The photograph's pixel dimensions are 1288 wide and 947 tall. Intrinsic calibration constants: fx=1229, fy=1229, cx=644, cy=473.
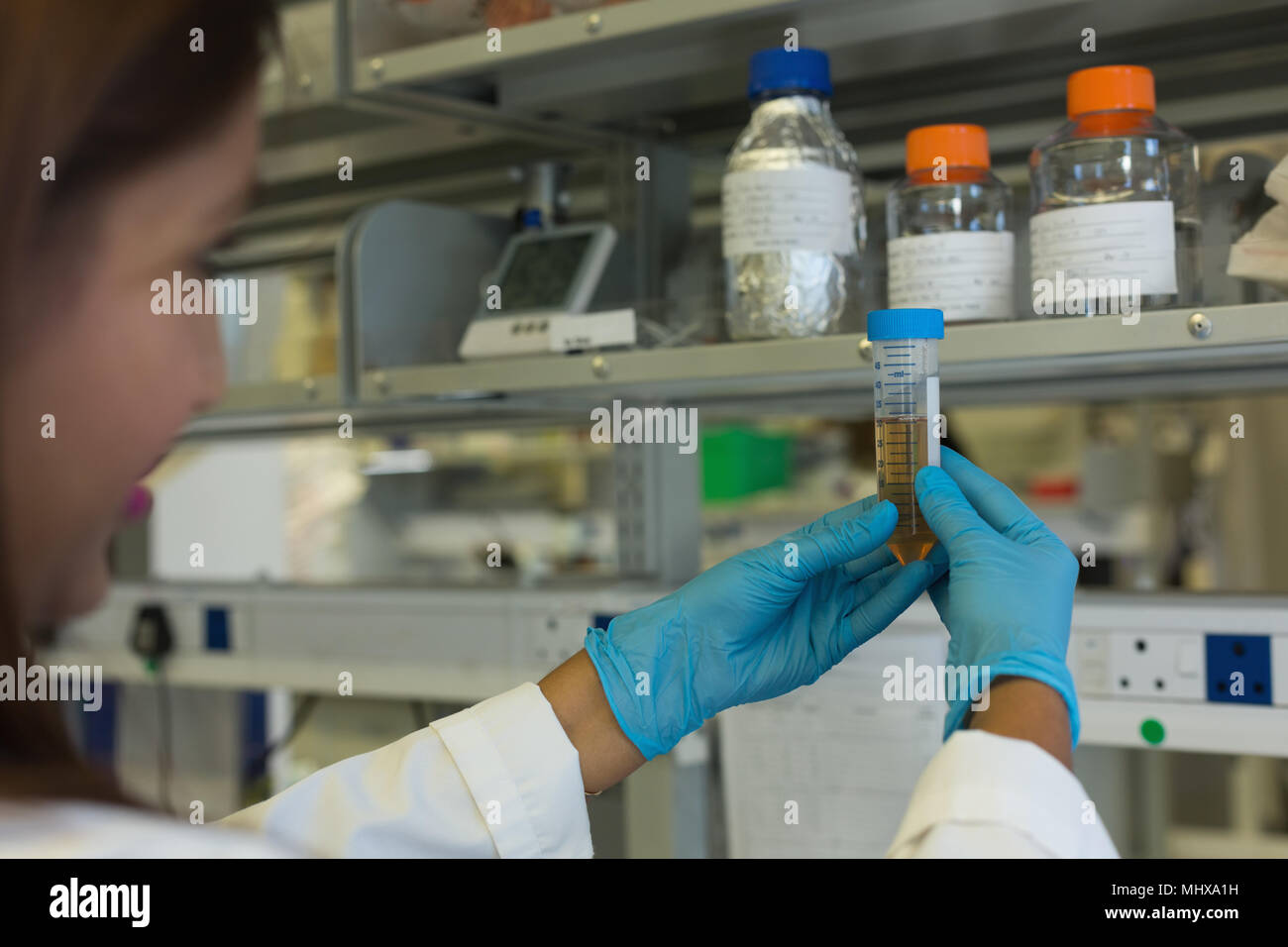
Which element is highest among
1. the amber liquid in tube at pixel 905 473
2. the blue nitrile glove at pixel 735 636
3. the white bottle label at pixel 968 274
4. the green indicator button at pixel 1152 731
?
the white bottle label at pixel 968 274

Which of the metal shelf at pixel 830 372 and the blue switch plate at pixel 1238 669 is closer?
the metal shelf at pixel 830 372

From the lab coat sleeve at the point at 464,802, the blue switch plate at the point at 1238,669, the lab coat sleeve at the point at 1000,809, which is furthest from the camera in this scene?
the blue switch plate at the point at 1238,669

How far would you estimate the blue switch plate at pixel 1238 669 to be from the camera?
4.03 feet

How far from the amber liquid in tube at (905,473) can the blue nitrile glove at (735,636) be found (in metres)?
0.03

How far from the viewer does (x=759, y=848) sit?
A: 1.53m

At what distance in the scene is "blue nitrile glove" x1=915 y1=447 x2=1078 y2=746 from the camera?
0.83 metres

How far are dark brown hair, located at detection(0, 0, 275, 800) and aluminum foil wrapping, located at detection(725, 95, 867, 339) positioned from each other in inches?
21.8

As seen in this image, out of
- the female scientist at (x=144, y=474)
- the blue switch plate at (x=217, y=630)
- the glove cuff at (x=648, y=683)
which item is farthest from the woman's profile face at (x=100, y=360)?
the blue switch plate at (x=217, y=630)

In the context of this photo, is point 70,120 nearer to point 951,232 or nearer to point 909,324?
point 909,324

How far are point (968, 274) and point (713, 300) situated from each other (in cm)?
28

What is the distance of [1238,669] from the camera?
1.25m

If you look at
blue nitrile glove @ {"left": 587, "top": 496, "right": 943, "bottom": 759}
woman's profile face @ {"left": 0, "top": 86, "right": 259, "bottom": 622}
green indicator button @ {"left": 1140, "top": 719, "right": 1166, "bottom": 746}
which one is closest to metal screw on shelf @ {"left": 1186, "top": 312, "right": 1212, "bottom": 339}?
blue nitrile glove @ {"left": 587, "top": 496, "right": 943, "bottom": 759}

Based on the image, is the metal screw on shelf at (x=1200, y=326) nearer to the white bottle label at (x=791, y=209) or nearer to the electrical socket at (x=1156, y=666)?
the white bottle label at (x=791, y=209)
